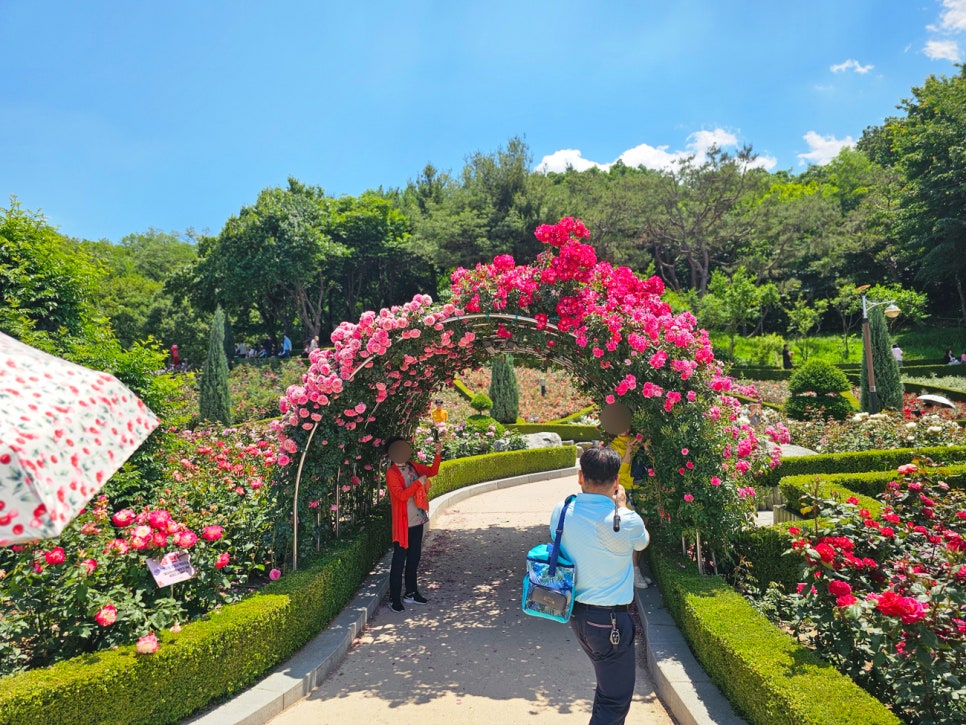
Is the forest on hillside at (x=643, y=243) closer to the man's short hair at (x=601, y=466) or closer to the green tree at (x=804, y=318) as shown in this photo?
the green tree at (x=804, y=318)

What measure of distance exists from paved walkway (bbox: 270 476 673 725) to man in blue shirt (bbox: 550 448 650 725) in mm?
1175

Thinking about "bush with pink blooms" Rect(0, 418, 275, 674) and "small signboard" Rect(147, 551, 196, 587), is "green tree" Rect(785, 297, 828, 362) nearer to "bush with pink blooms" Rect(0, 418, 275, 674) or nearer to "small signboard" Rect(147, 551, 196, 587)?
"bush with pink blooms" Rect(0, 418, 275, 674)

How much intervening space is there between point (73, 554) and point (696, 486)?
455 cm

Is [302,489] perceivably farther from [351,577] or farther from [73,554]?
[73,554]

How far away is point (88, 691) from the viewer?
3.27 meters

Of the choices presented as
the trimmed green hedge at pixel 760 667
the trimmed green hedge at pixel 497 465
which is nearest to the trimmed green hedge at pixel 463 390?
the trimmed green hedge at pixel 497 465

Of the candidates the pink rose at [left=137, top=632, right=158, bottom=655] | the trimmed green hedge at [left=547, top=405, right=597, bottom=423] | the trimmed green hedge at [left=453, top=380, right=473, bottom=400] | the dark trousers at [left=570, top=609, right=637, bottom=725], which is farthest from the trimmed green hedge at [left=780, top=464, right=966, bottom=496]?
the trimmed green hedge at [left=453, top=380, right=473, bottom=400]

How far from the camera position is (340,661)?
484 cm

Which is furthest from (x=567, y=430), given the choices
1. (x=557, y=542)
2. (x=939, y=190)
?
(x=939, y=190)

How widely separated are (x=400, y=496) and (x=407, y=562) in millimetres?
834

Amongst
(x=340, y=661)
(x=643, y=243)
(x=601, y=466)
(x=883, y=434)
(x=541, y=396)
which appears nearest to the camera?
(x=601, y=466)

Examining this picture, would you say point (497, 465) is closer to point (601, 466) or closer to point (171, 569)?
point (171, 569)

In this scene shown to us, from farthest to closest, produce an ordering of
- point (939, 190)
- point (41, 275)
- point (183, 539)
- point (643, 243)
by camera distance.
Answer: point (643, 243)
point (939, 190)
point (41, 275)
point (183, 539)

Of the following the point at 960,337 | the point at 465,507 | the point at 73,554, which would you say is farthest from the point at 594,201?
the point at 73,554
